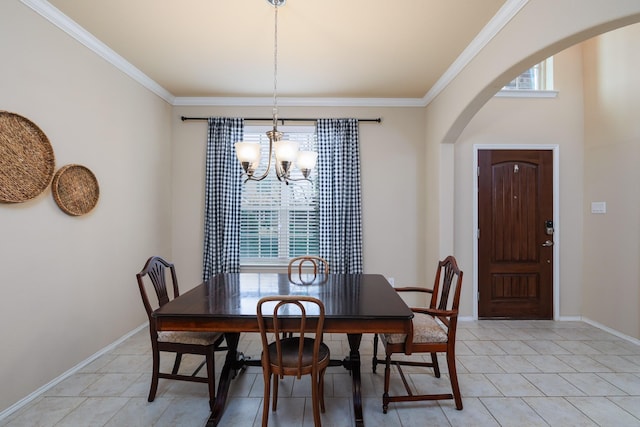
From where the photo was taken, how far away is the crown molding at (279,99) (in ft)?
7.32

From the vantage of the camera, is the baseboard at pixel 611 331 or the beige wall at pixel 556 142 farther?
the beige wall at pixel 556 142

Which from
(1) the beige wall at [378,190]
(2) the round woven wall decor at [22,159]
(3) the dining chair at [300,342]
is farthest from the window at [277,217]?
(3) the dining chair at [300,342]

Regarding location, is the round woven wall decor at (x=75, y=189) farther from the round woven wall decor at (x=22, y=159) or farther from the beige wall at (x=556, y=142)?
the beige wall at (x=556, y=142)

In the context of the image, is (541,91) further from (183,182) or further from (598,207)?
(183,182)

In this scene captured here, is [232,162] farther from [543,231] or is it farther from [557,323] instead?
[557,323]

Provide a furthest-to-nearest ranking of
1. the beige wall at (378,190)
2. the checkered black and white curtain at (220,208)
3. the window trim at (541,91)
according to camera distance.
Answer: the beige wall at (378,190), the checkered black and white curtain at (220,208), the window trim at (541,91)

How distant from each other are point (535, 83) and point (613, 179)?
4.77ft

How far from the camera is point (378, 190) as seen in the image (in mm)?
3988

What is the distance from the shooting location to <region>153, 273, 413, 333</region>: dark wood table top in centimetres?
175

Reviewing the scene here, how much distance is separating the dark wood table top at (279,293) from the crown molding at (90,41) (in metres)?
2.26

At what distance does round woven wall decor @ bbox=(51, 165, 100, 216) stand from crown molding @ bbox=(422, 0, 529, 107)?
136 inches

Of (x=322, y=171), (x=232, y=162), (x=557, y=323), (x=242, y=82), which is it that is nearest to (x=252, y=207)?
(x=232, y=162)

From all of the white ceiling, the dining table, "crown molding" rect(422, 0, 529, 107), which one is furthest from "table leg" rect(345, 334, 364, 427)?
"crown molding" rect(422, 0, 529, 107)

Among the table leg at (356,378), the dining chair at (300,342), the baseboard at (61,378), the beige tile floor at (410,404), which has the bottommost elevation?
the beige tile floor at (410,404)
